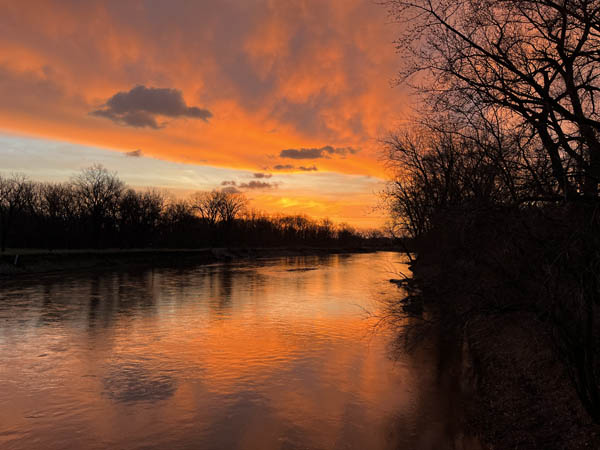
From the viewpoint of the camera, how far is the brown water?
913 centimetres

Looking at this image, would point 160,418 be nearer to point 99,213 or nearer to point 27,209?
point 99,213

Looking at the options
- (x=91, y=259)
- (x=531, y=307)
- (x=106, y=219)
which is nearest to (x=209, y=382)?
(x=531, y=307)

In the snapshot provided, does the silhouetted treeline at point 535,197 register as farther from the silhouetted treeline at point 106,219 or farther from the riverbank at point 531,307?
the silhouetted treeline at point 106,219

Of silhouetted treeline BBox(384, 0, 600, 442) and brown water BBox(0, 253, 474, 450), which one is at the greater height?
silhouetted treeline BBox(384, 0, 600, 442)

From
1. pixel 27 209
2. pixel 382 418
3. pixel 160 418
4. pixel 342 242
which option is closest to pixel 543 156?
pixel 382 418

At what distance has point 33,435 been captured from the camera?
29.7 ft

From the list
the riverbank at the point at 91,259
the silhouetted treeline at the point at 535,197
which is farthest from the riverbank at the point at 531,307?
the riverbank at the point at 91,259

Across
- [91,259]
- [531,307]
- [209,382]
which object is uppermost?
[531,307]

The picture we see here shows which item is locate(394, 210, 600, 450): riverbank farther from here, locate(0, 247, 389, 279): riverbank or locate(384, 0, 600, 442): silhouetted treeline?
locate(0, 247, 389, 279): riverbank

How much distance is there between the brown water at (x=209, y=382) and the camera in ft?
30.0

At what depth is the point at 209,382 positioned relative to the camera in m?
12.3

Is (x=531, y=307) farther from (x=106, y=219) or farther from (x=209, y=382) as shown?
(x=106, y=219)

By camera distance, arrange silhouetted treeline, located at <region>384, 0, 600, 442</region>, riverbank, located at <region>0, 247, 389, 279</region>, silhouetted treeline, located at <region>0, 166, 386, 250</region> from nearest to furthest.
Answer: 1. silhouetted treeline, located at <region>384, 0, 600, 442</region>
2. riverbank, located at <region>0, 247, 389, 279</region>
3. silhouetted treeline, located at <region>0, 166, 386, 250</region>

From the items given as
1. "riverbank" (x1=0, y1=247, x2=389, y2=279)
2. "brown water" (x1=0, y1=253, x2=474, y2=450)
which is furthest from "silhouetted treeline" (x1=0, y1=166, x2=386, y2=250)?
"brown water" (x1=0, y1=253, x2=474, y2=450)
